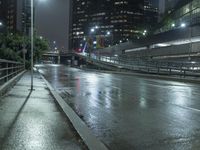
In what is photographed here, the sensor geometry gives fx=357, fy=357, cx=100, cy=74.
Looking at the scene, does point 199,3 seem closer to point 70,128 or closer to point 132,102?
point 132,102

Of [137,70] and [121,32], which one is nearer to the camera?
[137,70]

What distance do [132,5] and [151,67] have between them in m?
129

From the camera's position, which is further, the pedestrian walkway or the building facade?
the building facade

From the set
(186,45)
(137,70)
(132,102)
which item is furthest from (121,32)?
(132,102)

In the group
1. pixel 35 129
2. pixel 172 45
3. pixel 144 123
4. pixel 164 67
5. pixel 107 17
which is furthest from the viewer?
pixel 107 17

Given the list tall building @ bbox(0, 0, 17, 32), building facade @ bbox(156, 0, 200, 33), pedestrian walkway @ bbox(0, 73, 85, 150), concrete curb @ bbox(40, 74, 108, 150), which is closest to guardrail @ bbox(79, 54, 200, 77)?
building facade @ bbox(156, 0, 200, 33)

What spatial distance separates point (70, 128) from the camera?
9109 millimetres

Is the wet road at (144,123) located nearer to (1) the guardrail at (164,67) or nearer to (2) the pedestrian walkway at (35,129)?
(2) the pedestrian walkway at (35,129)

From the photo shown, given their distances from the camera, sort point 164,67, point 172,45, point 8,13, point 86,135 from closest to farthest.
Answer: point 86,135
point 164,67
point 172,45
point 8,13

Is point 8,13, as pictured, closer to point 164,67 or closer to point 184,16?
point 184,16

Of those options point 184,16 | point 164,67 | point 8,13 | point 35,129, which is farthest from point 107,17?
point 35,129

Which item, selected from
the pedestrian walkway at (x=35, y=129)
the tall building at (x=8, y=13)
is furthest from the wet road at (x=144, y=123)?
the tall building at (x=8, y=13)

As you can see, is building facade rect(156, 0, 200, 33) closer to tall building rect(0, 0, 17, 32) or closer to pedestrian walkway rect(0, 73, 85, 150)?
tall building rect(0, 0, 17, 32)

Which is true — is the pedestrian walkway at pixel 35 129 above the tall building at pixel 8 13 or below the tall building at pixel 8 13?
below
